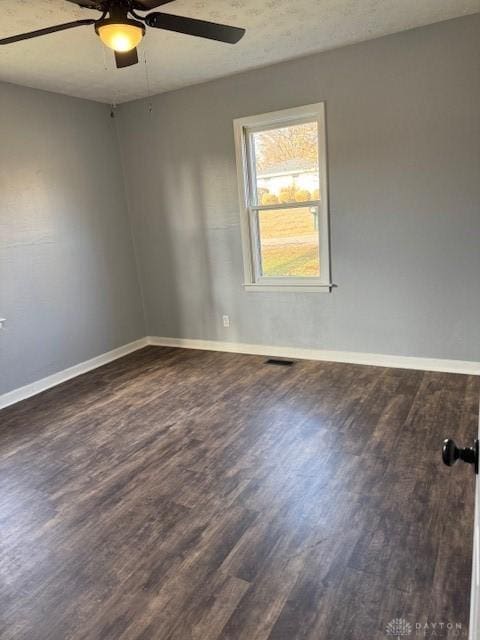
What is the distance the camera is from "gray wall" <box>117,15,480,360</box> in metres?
3.25

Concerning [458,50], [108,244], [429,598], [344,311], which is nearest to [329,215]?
[344,311]

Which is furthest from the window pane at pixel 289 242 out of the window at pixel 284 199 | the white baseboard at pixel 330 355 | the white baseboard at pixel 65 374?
the white baseboard at pixel 65 374

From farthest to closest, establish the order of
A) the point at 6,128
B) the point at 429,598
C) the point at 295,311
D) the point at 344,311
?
the point at 295,311
the point at 344,311
the point at 6,128
the point at 429,598

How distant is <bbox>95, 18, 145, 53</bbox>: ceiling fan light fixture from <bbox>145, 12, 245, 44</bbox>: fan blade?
2.8 inches

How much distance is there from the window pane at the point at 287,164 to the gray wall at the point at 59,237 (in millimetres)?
1680

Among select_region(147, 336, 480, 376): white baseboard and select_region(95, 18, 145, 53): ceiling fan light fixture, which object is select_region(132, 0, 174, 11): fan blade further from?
select_region(147, 336, 480, 376): white baseboard

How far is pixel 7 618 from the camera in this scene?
1613mm

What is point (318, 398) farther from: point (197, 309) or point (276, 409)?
point (197, 309)

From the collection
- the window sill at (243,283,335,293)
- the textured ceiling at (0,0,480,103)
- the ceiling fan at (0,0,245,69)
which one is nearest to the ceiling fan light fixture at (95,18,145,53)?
the ceiling fan at (0,0,245,69)

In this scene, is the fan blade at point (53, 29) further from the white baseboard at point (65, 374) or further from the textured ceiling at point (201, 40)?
the white baseboard at point (65, 374)

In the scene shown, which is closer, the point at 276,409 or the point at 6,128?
the point at 276,409

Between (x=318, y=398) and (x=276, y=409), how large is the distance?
14.2 inches

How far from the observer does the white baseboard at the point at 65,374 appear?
12.2ft

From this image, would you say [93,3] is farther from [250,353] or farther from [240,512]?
[250,353]
